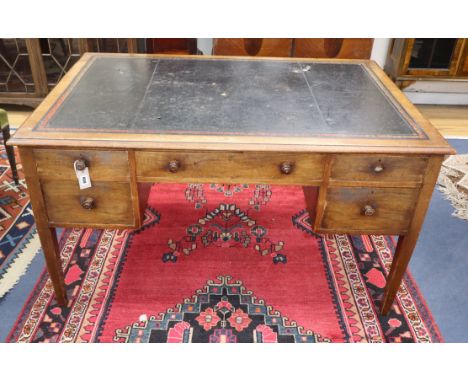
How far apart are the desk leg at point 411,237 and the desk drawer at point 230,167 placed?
0.47 meters

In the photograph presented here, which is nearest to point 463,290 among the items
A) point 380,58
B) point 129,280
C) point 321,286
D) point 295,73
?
point 321,286

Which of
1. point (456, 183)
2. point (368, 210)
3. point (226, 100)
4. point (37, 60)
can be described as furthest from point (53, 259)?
point (456, 183)

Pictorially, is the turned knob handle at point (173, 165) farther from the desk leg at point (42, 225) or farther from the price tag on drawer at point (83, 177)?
the desk leg at point (42, 225)

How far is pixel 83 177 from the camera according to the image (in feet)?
6.31

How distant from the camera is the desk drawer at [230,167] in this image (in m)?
1.91

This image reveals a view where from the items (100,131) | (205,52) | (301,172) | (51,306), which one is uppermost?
(100,131)

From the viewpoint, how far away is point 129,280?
2.51 metres

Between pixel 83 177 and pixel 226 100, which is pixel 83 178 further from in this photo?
pixel 226 100

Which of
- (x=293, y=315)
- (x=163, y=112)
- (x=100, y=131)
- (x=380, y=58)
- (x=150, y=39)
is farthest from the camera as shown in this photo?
(x=380, y=58)

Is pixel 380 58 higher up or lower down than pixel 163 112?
lower down

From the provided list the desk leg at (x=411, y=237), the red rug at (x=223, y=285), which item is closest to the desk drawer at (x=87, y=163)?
the red rug at (x=223, y=285)

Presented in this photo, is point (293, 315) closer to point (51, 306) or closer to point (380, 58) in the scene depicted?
point (51, 306)

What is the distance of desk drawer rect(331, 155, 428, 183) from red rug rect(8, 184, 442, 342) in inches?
32.1

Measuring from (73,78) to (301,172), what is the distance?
135cm
